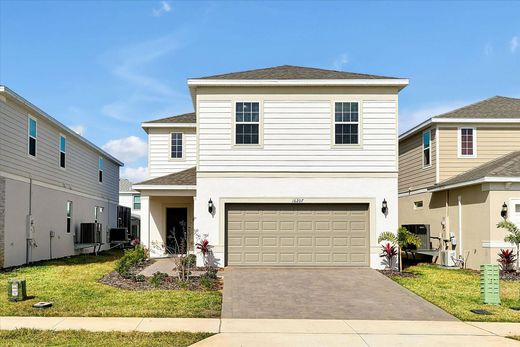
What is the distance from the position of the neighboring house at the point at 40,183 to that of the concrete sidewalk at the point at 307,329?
8.93 meters

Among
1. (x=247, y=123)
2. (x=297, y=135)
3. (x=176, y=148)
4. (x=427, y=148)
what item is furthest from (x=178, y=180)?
(x=427, y=148)

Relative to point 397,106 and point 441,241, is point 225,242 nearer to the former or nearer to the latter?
point 397,106

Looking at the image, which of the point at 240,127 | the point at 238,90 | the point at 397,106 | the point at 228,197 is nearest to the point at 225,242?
the point at 228,197

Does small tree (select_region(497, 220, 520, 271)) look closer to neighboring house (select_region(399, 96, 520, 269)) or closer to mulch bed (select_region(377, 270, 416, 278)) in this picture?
neighboring house (select_region(399, 96, 520, 269))

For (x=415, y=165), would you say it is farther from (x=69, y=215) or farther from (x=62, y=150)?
(x=69, y=215)

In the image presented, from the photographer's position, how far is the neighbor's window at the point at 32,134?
19078 mm

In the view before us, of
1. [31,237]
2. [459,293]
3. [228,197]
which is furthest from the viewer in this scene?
[31,237]

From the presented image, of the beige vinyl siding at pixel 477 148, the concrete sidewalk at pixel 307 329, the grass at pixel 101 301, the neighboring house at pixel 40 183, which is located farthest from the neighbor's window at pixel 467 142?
the neighboring house at pixel 40 183

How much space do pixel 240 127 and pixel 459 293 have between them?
8450mm

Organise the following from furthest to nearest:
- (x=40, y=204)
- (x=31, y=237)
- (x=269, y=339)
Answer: (x=40, y=204), (x=31, y=237), (x=269, y=339)

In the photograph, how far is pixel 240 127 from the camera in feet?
55.8

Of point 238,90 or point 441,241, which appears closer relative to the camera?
point 238,90

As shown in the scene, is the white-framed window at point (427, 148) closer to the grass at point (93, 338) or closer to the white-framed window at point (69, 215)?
the grass at point (93, 338)

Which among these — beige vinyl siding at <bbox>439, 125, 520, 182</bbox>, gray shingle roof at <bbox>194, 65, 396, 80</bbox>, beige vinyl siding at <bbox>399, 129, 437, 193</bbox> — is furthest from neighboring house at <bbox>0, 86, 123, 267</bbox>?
beige vinyl siding at <bbox>439, 125, 520, 182</bbox>
